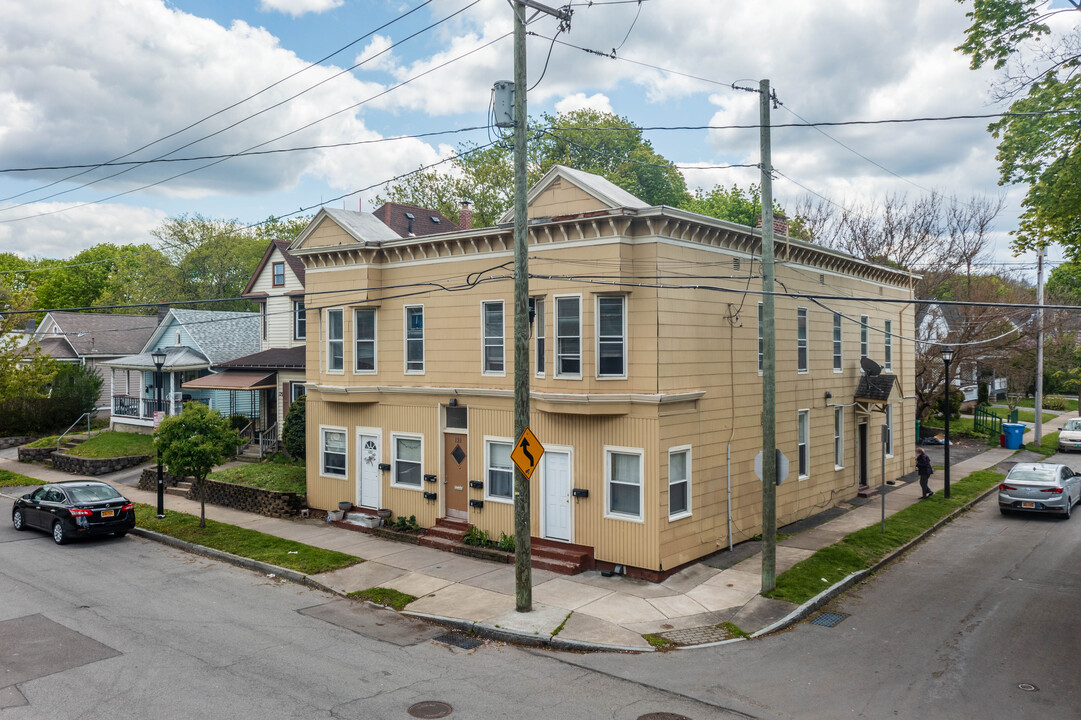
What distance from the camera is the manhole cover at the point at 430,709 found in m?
9.04

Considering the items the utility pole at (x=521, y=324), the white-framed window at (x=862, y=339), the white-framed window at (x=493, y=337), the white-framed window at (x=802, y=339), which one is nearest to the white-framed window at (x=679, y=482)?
the utility pole at (x=521, y=324)

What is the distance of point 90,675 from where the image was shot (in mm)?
10258

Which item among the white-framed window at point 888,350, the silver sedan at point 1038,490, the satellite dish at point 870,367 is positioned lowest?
the silver sedan at point 1038,490

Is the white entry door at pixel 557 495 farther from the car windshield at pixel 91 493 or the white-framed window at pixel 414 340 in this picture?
the car windshield at pixel 91 493

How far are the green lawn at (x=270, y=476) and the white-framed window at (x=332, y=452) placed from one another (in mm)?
1625

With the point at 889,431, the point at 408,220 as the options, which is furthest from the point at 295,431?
the point at 889,431

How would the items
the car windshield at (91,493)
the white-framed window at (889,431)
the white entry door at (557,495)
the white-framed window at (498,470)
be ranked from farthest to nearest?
the white-framed window at (889,431) < the car windshield at (91,493) < the white-framed window at (498,470) < the white entry door at (557,495)

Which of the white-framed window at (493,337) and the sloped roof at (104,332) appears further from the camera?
the sloped roof at (104,332)

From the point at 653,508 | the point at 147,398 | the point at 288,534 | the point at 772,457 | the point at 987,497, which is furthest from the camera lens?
the point at 147,398

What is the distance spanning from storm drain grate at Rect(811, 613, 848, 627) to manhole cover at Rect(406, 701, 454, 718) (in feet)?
22.9

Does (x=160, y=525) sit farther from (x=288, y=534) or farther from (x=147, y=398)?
(x=147, y=398)

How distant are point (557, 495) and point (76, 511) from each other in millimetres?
12287

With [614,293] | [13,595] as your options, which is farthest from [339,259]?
[13,595]

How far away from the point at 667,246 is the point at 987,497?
16.7 meters
